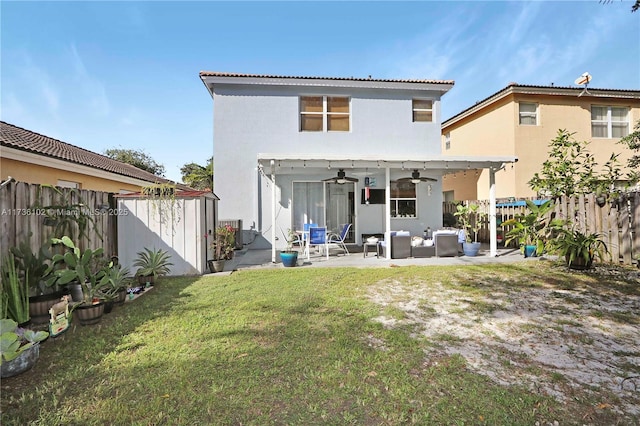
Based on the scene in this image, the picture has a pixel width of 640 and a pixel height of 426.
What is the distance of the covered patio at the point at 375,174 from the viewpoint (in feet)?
28.1

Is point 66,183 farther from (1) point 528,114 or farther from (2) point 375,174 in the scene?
(1) point 528,114

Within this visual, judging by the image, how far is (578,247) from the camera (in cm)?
642

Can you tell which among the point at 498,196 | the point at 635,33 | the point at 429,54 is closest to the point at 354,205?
the point at 429,54

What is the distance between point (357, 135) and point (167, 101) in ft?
25.2

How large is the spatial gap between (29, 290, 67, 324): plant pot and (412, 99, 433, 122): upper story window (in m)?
12.3

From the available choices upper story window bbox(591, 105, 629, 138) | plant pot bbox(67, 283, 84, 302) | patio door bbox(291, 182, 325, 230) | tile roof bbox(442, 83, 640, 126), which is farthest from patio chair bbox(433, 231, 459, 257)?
upper story window bbox(591, 105, 629, 138)

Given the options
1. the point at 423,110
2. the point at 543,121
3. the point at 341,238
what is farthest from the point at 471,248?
the point at 543,121

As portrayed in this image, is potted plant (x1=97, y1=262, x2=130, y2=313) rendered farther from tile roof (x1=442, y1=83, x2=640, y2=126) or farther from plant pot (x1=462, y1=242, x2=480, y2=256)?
tile roof (x1=442, y1=83, x2=640, y2=126)

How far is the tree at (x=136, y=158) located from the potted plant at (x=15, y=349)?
4288cm

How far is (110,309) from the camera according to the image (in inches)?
169

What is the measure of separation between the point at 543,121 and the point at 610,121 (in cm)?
387

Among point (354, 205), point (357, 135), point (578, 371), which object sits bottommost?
point (578, 371)

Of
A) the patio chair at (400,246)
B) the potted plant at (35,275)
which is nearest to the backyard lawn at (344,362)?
the potted plant at (35,275)

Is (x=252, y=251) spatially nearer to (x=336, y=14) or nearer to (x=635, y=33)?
(x=336, y=14)
